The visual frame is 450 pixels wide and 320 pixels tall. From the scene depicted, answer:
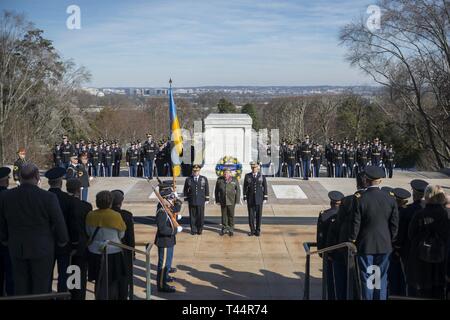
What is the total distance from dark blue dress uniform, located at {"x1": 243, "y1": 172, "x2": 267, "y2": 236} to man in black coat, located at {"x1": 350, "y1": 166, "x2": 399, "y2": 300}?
15.7 ft

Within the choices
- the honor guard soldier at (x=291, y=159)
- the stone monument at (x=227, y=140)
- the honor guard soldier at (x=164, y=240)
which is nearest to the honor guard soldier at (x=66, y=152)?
the stone monument at (x=227, y=140)

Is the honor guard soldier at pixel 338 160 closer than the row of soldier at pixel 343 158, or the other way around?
the row of soldier at pixel 343 158

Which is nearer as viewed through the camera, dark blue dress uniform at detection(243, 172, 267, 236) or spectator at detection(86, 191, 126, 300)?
spectator at detection(86, 191, 126, 300)

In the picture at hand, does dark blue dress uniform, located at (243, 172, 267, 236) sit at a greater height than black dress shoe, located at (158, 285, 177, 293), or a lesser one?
greater

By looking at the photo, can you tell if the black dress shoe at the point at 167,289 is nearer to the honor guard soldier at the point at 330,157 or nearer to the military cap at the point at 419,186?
the military cap at the point at 419,186

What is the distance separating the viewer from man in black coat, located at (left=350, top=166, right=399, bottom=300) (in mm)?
5576

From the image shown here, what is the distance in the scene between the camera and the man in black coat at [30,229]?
5.05m

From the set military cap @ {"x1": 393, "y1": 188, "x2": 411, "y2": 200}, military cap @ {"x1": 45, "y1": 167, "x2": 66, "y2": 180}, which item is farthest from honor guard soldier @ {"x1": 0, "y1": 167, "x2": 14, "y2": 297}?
military cap @ {"x1": 393, "y1": 188, "x2": 411, "y2": 200}

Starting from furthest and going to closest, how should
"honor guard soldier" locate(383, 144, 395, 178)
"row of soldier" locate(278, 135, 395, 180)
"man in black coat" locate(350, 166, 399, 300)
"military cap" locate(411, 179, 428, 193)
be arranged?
1. "honor guard soldier" locate(383, 144, 395, 178)
2. "row of soldier" locate(278, 135, 395, 180)
3. "military cap" locate(411, 179, 428, 193)
4. "man in black coat" locate(350, 166, 399, 300)

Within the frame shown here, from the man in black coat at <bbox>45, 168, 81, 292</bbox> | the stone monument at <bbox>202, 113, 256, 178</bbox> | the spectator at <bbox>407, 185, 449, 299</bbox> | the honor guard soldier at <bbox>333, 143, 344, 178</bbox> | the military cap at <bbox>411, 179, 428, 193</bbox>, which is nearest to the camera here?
the spectator at <bbox>407, 185, 449, 299</bbox>

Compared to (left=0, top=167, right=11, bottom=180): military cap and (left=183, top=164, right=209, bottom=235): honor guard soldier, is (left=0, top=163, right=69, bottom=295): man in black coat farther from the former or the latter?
(left=183, top=164, right=209, bottom=235): honor guard soldier

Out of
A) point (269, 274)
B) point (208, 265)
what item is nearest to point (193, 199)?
point (208, 265)

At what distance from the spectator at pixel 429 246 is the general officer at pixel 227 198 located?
5.24 metres

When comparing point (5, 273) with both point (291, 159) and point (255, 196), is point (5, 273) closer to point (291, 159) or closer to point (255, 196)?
point (255, 196)
